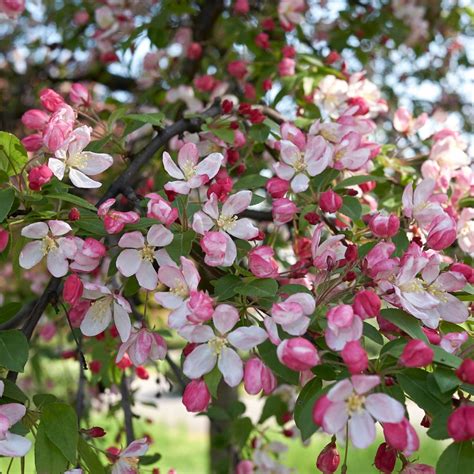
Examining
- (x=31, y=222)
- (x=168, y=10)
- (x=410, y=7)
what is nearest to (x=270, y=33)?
(x=168, y=10)

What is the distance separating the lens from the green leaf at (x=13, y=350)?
978 mm

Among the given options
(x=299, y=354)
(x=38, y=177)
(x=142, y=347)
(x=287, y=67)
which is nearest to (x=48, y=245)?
(x=38, y=177)

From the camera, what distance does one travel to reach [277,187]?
4.07 feet

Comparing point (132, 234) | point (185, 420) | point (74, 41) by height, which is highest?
point (132, 234)

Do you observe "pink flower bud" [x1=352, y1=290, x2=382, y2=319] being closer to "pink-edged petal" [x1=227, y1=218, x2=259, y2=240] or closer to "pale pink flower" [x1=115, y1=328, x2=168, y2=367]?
"pink-edged petal" [x1=227, y1=218, x2=259, y2=240]

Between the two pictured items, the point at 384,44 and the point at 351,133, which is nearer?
the point at 351,133

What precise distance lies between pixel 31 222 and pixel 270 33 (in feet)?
4.39

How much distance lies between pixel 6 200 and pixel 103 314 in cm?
24

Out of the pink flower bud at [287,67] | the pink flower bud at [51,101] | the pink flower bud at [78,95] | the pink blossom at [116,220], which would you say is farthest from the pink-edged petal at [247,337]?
the pink flower bud at [287,67]

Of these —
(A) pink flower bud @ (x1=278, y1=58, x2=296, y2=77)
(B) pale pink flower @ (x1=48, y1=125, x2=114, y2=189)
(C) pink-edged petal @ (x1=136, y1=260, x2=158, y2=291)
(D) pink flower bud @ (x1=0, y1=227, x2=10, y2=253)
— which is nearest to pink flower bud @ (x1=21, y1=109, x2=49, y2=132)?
(B) pale pink flower @ (x1=48, y1=125, x2=114, y2=189)

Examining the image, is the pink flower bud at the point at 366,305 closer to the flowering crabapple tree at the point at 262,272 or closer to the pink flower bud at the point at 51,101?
the flowering crabapple tree at the point at 262,272

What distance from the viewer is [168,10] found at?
80.5 inches

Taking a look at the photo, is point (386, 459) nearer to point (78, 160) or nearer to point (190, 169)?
point (190, 169)

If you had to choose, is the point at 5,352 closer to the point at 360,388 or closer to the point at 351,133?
the point at 360,388
